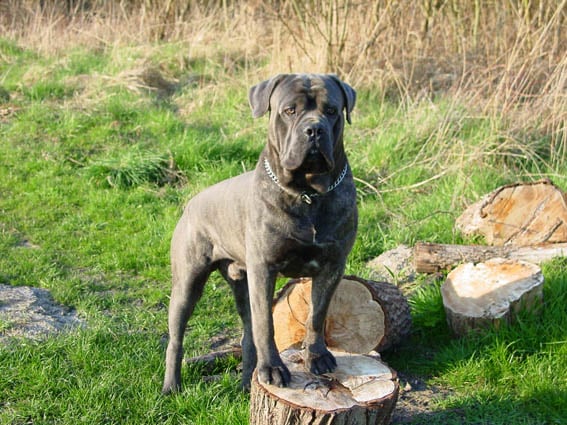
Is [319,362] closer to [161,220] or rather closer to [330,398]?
[330,398]

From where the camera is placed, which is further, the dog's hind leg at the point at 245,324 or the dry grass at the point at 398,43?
the dry grass at the point at 398,43

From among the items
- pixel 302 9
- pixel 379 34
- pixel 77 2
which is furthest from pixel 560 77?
pixel 77 2

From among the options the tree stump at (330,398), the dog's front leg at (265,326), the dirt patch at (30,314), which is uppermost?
the dog's front leg at (265,326)

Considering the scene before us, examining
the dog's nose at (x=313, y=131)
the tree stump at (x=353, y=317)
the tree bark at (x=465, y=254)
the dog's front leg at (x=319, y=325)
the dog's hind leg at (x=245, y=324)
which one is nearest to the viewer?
the dog's nose at (x=313, y=131)

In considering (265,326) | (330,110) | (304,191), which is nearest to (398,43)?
(330,110)

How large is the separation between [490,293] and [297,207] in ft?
6.09

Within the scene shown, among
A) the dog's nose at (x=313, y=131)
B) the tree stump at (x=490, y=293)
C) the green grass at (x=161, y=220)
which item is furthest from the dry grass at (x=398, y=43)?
the dog's nose at (x=313, y=131)

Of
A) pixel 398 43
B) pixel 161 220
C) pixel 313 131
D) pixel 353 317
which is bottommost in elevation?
pixel 161 220

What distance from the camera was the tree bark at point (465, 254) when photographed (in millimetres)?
5242

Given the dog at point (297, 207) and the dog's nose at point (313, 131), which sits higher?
the dog's nose at point (313, 131)

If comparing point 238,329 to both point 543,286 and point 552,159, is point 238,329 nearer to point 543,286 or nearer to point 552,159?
point 543,286

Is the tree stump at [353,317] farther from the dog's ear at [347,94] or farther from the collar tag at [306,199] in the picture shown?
the dog's ear at [347,94]

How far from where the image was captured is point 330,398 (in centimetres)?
331

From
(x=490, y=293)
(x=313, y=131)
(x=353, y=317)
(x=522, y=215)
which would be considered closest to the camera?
(x=313, y=131)
